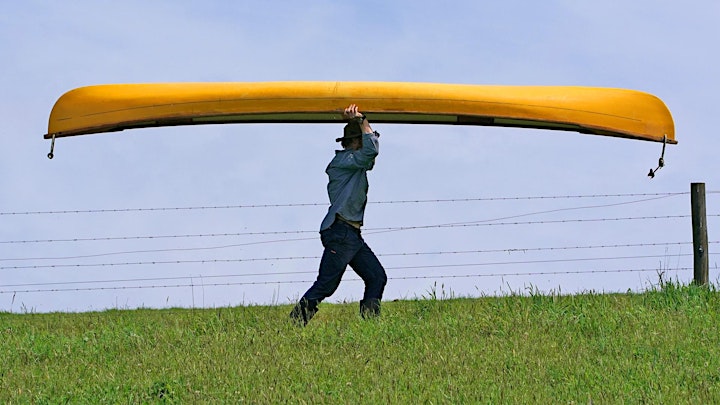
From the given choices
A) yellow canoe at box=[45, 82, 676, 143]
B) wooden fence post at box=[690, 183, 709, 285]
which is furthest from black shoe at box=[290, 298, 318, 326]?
wooden fence post at box=[690, 183, 709, 285]

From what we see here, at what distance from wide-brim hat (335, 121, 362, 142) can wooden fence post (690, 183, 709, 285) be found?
14.4ft

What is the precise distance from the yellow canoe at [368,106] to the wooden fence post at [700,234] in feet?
4.29

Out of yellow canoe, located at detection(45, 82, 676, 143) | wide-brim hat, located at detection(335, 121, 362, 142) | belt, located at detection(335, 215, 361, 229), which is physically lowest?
belt, located at detection(335, 215, 361, 229)

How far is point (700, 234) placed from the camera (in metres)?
9.83

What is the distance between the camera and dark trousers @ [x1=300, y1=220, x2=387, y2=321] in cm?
737

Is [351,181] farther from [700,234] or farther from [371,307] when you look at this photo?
[700,234]

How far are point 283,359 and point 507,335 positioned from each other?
1.81m

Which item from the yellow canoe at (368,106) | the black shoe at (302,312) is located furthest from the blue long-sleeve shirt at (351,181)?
the yellow canoe at (368,106)

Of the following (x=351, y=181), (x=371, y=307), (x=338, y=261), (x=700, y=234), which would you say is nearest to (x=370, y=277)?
(x=371, y=307)

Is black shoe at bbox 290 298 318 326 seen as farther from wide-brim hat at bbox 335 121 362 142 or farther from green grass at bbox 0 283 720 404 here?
wide-brim hat at bbox 335 121 362 142

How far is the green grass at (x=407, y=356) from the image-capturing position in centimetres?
504

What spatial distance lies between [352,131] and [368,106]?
2.10 feet

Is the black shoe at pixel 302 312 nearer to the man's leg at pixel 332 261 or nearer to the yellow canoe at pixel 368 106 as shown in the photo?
the man's leg at pixel 332 261

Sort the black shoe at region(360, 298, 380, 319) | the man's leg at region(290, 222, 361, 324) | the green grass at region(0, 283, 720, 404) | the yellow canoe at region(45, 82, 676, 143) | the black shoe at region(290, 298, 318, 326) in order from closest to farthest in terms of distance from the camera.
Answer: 1. the green grass at region(0, 283, 720, 404)
2. the man's leg at region(290, 222, 361, 324)
3. the black shoe at region(290, 298, 318, 326)
4. the black shoe at region(360, 298, 380, 319)
5. the yellow canoe at region(45, 82, 676, 143)
